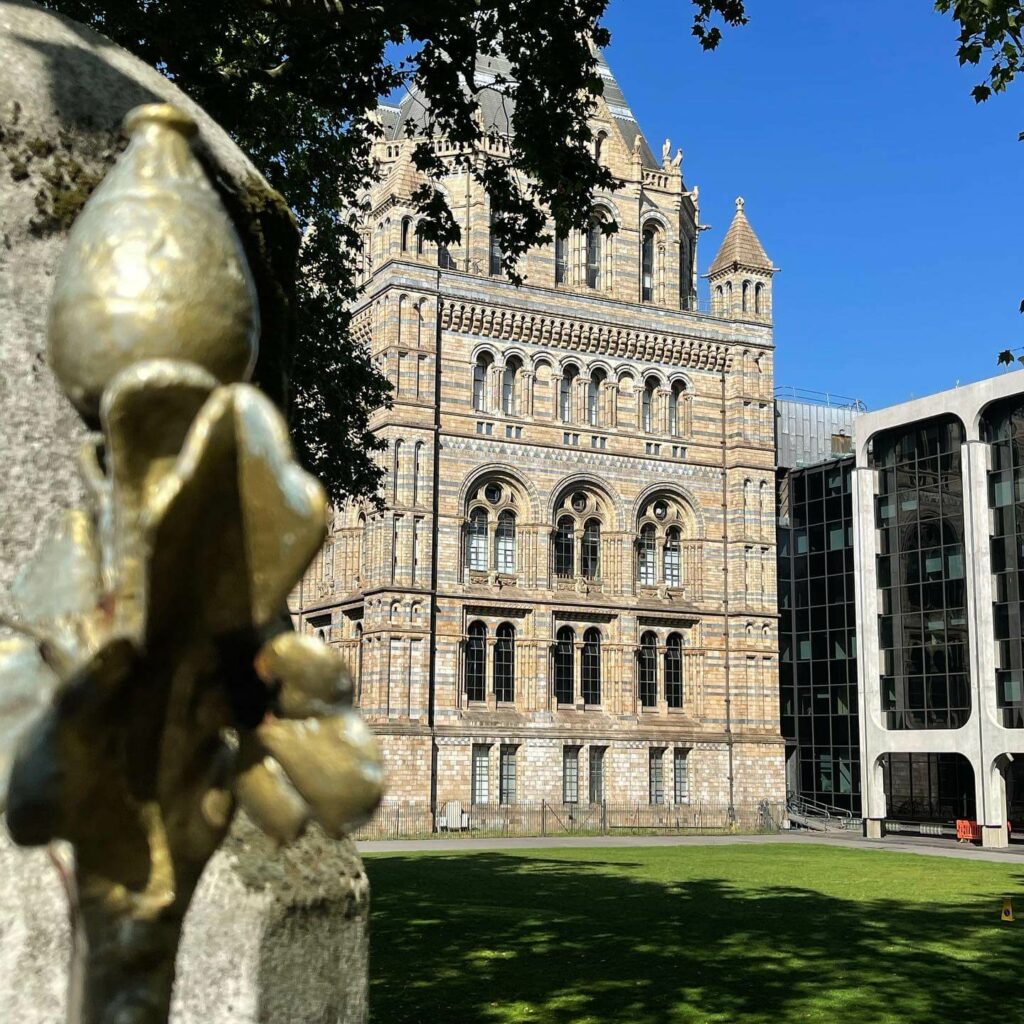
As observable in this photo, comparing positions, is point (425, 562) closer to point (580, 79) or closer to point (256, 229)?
point (580, 79)

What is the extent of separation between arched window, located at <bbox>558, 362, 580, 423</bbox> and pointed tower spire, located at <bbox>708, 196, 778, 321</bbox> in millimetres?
7077

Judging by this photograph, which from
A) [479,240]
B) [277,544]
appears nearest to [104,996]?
[277,544]

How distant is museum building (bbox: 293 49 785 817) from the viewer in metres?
38.2

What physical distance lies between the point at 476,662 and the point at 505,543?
3.96 meters

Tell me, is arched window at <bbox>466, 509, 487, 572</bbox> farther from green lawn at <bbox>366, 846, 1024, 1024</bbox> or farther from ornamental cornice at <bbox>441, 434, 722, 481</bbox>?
green lawn at <bbox>366, 846, 1024, 1024</bbox>

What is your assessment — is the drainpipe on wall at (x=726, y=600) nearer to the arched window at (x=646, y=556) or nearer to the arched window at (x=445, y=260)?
the arched window at (x=646, y=556)

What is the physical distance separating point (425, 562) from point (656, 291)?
14.4m

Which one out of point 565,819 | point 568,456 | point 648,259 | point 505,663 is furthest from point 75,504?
point 648,259

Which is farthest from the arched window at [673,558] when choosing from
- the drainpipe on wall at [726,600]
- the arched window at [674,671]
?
the arched window at [674,671]

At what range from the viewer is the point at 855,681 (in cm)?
4594

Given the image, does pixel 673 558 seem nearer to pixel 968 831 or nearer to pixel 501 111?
pixel 968 831

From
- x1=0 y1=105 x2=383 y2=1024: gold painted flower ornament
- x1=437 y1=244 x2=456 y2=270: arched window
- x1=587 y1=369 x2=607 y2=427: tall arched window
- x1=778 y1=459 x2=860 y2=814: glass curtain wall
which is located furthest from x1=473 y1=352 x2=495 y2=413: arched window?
x1=0 y1=105 x2=383 y2=1024: gold painted flower ornament

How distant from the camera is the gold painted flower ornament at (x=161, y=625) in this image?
140cm

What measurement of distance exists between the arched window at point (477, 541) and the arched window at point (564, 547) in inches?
99.9
